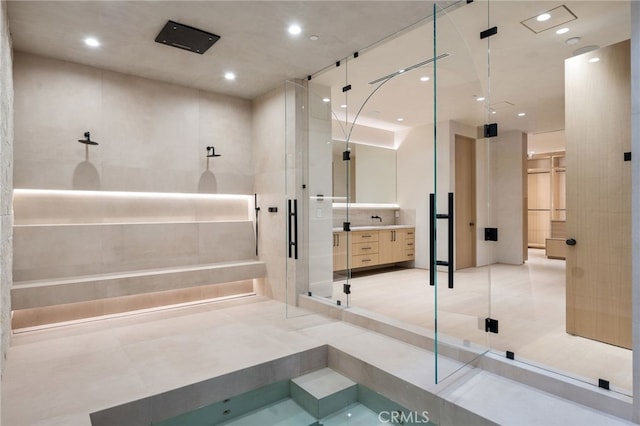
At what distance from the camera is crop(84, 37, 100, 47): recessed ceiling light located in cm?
353

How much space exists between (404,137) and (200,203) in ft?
14.4

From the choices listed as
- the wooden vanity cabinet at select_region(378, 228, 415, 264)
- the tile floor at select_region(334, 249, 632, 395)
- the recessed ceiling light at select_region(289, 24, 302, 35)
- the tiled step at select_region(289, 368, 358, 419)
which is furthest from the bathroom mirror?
the tiled step at select_region(289, 368, 358, 419)

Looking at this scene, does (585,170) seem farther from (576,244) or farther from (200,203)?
(200,203)

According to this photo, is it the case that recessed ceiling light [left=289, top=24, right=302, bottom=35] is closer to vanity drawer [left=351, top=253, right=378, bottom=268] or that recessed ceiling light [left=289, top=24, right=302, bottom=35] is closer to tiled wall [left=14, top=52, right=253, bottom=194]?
tiled wall [left=14, top=52, right=253, bottom=194]

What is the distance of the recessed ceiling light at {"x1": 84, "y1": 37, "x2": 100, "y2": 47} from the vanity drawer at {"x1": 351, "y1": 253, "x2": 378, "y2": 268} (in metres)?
4.39

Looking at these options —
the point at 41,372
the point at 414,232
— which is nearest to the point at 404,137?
the point at 414,232

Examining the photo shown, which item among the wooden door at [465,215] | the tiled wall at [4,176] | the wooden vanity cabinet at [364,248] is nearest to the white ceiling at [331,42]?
the tiled wall at [4,176]

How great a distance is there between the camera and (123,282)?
13.3 ft

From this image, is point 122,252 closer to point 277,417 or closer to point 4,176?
point 4,176

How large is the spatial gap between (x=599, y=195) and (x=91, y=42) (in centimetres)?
498

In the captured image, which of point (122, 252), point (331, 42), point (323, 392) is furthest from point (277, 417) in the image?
point (331, 42)

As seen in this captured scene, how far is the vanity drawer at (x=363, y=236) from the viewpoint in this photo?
5848mm

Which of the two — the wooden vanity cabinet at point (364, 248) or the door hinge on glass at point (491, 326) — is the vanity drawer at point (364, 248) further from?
Answer: the door hinge on glass at point (491, 326)

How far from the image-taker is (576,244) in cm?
312
